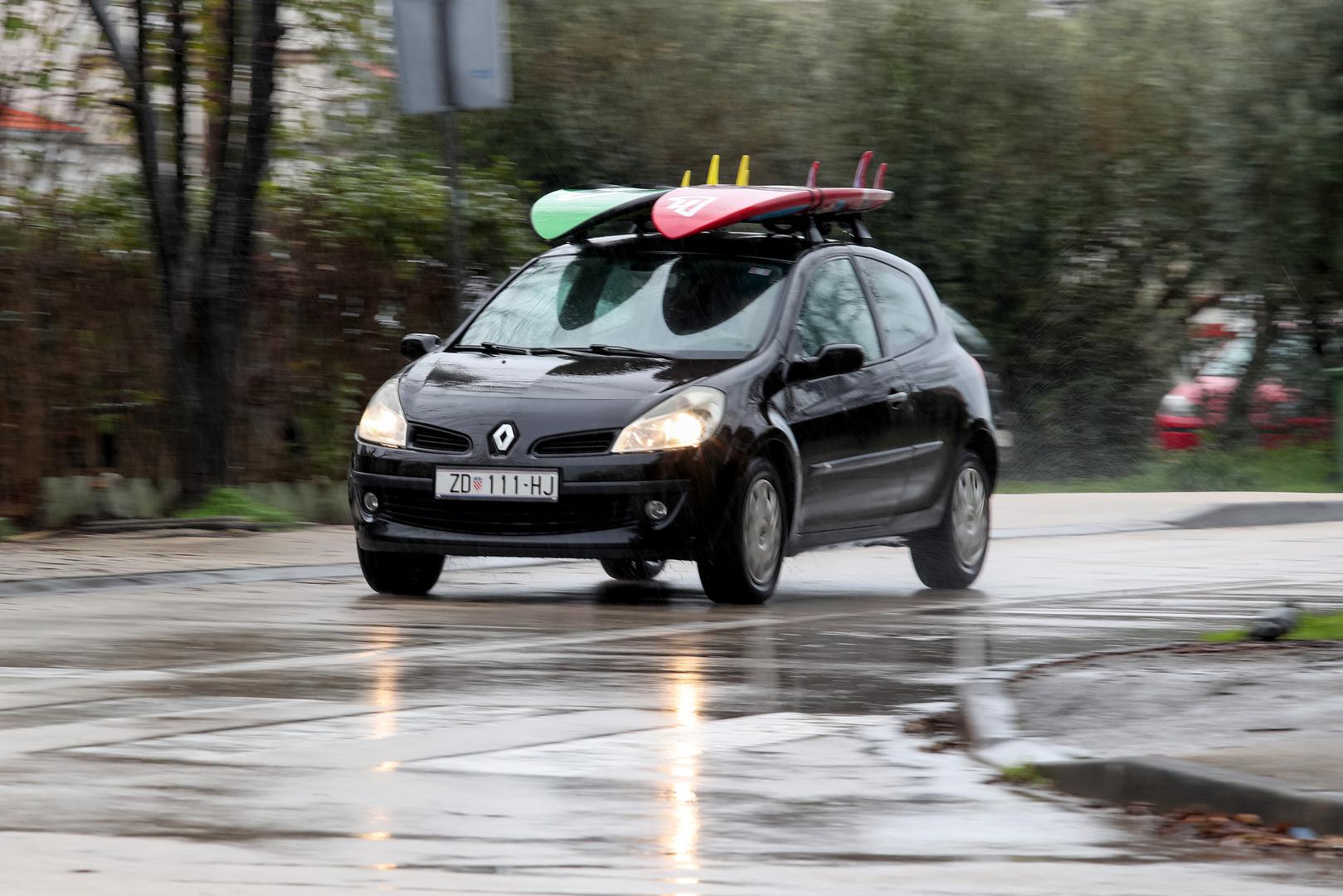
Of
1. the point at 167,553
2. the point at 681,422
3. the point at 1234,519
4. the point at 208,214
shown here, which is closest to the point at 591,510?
the point at 681,422

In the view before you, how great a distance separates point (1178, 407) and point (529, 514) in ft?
53.0

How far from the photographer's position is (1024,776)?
19.9 feet

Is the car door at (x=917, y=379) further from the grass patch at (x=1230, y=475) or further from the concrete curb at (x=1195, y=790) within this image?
the grass patch at (x=1230, y=475)

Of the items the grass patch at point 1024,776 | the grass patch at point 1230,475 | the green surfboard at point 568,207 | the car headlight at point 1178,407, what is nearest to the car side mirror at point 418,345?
the green surfboard at point 568,207

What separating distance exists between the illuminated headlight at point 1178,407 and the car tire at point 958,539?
12833 mm

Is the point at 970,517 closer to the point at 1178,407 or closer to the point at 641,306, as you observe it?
the point at 641,306

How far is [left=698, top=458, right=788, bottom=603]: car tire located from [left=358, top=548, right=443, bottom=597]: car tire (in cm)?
124

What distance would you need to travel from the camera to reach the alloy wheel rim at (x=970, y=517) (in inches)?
503

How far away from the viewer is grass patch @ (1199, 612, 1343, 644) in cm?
885

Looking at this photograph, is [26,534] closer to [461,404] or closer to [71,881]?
[461,404]

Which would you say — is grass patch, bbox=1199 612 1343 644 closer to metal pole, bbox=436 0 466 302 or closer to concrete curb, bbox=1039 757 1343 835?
concrete curb, bbox=1039 757 1343 835

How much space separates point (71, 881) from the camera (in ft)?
15.0

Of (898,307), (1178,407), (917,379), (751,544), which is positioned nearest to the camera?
(751,544)

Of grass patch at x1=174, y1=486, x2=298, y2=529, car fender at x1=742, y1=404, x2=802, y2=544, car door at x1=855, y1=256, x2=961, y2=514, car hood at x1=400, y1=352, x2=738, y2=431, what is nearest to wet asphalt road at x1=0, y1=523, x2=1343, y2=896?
car fender at x1=742, y1=404, x2=802, y2=544
